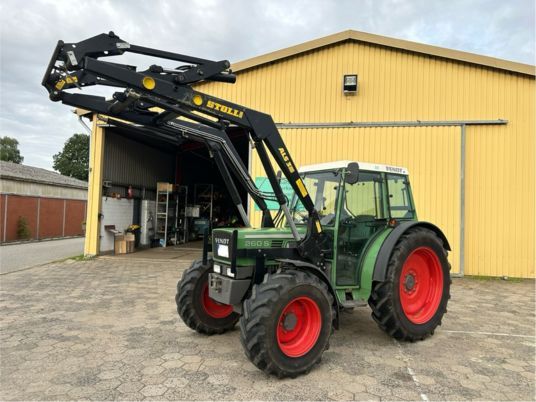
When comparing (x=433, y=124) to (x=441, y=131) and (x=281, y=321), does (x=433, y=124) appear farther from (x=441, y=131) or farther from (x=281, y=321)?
(x=281, y=321)

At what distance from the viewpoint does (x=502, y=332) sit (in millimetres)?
5457

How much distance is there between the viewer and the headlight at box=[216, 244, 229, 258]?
14.5 ft

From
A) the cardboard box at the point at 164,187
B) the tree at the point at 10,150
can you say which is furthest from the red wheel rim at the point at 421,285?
the tree at the point at 10,150

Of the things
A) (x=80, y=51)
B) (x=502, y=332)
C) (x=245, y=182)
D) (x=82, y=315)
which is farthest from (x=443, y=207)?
(x=80, y=51)

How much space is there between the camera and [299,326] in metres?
4.09

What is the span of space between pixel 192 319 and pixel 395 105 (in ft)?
26.1

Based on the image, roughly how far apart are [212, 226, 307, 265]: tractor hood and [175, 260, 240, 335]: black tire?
44 cm

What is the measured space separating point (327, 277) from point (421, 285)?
5.35 feet

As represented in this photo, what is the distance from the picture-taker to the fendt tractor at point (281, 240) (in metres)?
3.68

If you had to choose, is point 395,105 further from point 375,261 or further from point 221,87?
point 375,261

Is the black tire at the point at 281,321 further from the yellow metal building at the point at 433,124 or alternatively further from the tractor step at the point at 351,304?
the yellow metal building at the point at 433,124

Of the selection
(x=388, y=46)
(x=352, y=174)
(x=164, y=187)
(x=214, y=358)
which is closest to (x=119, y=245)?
(x=164, y=187)

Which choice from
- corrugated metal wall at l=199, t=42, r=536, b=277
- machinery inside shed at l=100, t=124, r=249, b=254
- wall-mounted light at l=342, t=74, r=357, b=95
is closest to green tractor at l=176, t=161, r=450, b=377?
corrugated metal wall at l=199, t=42, r=536, b=277

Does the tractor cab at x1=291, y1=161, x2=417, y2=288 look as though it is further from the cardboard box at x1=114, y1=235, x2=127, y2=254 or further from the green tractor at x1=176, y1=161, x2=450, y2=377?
the cardboard box at x1=114, y1=235, x2=127, y2=254
